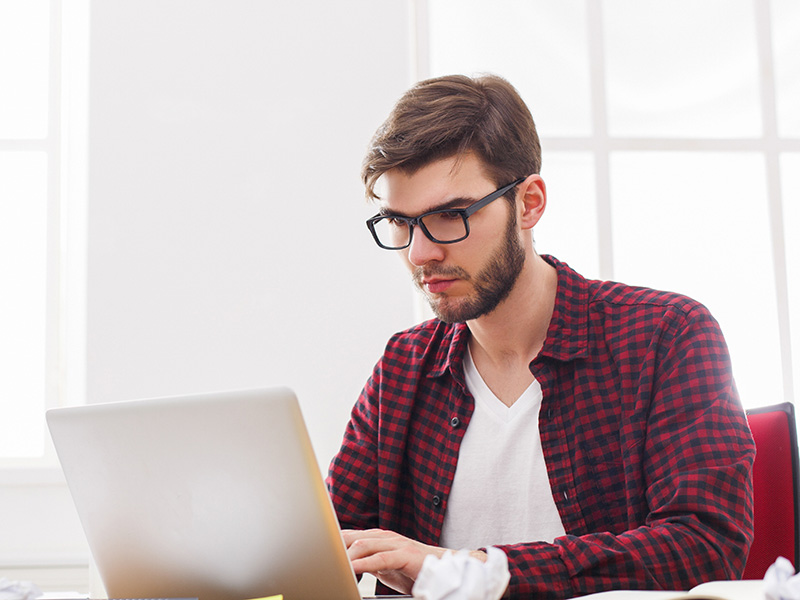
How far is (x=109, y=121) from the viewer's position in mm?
2072

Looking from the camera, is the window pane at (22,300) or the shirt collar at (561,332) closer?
the shirt collar at (561,332)

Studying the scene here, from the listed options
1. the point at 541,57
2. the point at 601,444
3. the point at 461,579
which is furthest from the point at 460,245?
the point at 541,57

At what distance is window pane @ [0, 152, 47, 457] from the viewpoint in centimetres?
226

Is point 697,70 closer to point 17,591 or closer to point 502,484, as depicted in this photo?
point 502,484

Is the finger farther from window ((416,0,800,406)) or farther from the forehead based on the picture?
window ((416,0,800,406))

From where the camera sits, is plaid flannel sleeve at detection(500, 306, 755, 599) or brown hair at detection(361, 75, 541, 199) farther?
brown hair at detection(361, 75, 541, 199)

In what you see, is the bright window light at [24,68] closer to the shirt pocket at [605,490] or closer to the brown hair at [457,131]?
the brown hair at [457,131]

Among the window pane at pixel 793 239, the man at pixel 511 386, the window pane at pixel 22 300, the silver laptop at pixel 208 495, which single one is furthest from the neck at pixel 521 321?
the window pane at pixel 22 300

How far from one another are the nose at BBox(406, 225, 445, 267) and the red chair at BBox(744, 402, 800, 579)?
0.56m

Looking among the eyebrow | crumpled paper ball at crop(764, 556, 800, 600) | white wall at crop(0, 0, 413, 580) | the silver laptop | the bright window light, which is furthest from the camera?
the bright window light

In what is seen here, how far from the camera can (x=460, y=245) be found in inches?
49.4

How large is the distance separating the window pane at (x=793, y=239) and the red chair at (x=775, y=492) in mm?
1263

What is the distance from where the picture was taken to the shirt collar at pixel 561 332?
4.12 ft

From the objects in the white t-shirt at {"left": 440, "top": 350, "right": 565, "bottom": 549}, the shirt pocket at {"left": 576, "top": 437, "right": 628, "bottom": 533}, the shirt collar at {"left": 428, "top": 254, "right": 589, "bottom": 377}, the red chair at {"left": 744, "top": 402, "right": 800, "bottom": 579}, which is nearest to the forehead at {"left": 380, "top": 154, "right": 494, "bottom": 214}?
the shirt collar at {"left": 428, "top": 254, "right": 589, "bottom": 377}
